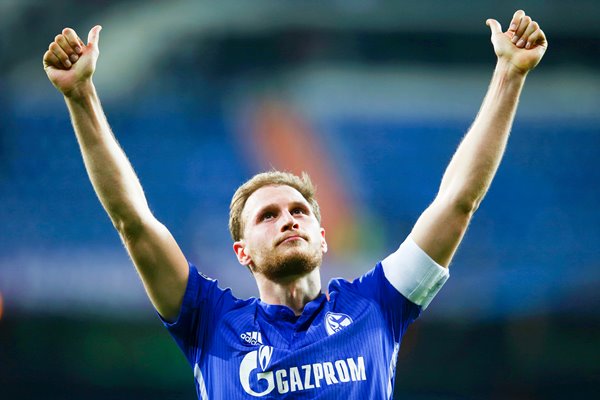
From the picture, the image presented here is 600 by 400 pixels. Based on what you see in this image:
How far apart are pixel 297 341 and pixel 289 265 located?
13.9 inches

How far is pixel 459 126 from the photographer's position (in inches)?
434

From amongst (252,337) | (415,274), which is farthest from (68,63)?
(415,274)

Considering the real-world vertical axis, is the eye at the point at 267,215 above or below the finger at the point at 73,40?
below

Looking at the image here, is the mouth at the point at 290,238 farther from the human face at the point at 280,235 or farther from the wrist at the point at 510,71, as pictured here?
the wrist at the point at 510,71

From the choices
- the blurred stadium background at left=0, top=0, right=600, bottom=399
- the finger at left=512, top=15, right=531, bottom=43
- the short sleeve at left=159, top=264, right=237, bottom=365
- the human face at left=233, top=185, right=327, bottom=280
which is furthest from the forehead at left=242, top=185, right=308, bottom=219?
the blurred stadium background at left=0, top=0, right=600, bottom=399

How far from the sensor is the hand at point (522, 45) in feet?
12.2

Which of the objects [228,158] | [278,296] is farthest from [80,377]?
[278,296]

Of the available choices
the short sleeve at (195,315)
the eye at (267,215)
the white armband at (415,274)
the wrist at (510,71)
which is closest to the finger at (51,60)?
the short sleeve at (195,315)

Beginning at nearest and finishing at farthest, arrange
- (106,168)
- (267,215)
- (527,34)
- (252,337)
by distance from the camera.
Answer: (106,168)
(252,337)
(527,34)
(267,215)

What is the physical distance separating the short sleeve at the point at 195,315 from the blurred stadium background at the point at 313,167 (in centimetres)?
572

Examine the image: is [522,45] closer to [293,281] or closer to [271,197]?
[271,197]

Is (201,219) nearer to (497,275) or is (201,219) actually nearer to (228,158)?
(228,158)

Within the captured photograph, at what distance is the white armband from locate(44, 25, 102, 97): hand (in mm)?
1484

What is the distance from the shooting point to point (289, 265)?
12.4 ft
